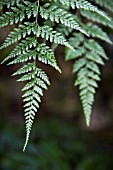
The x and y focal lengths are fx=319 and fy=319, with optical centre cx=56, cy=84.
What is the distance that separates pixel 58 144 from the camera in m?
3.86

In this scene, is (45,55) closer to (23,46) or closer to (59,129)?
(23,46)

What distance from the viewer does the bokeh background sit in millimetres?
3516

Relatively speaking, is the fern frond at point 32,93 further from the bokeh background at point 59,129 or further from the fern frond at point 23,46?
the bokeh background at point 59,129

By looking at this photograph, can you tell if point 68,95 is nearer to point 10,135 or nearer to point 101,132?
point 101,132

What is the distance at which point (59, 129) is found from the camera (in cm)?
425

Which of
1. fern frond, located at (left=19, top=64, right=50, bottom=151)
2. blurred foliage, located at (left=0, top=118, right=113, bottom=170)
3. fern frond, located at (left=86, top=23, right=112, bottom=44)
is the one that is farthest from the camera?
blurred foliage, located at (left=0, top=118, right=113, bottom=170)

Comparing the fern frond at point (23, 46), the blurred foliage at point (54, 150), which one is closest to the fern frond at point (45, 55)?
the fern frond at point (23, 46)

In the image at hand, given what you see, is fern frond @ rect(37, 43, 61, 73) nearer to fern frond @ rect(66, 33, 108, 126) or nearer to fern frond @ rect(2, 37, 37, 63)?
fern frond @ rect(2, 37, 37, 63)

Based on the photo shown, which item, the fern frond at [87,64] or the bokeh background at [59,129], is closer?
the fern frond at [87,64]

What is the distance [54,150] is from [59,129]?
0.59 meters

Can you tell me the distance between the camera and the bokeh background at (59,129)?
352cm

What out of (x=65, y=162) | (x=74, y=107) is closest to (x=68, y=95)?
(x=74, y=107)

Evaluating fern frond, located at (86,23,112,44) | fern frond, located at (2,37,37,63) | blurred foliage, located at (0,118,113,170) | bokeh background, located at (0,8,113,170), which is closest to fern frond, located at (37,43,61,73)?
fern frond, located at (2,37,37,63)

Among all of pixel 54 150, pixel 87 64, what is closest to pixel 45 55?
pixel 87 64
